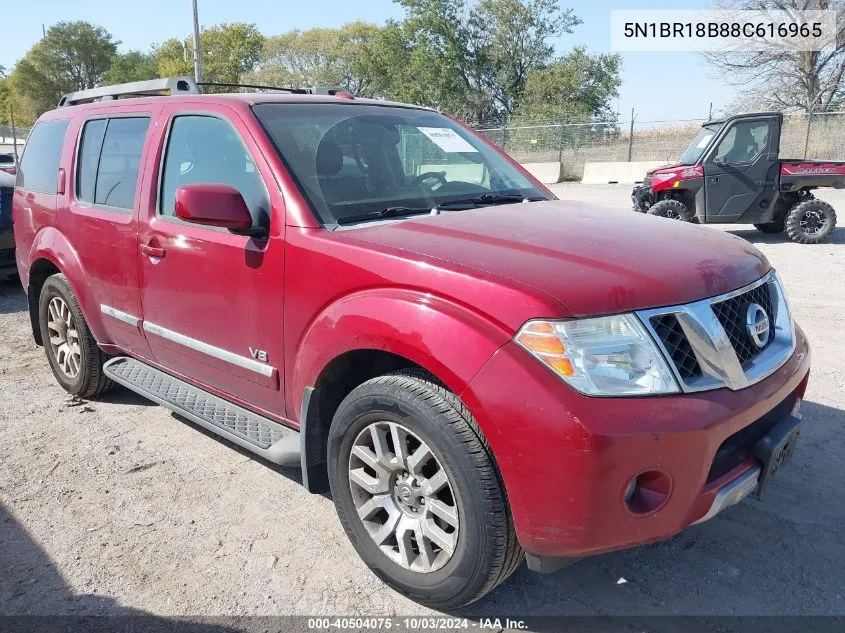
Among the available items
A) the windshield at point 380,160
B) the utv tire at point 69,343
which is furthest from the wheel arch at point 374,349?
the utv tire at point 69,343

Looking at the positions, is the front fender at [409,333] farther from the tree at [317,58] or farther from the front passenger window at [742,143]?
the tree at [317,58]

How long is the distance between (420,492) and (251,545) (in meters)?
0.99

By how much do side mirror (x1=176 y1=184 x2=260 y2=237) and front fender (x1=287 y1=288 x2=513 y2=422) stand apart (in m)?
0.56

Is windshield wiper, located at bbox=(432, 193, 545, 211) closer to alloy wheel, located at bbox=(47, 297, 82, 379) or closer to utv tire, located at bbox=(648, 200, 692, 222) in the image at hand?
alloy wheel, located at bbox=(47, 297, 82, 379)

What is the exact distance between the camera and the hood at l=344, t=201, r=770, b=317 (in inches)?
88.5

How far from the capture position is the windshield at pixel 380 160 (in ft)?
10.2

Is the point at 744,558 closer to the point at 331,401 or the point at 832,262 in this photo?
the point at 331,401

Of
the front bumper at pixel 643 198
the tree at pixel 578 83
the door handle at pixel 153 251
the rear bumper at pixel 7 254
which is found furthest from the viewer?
the tree at pixel 578 83

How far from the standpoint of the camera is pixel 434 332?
2307mm

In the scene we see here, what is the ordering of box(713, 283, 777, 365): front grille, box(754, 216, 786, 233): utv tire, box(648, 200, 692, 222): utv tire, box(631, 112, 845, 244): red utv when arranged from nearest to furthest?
box(713, 283, 777, 365): front grille < box(631, 112, 845, 244): red utv < box(648, 200, 692, 222): utv tire < box(754, 216, 786, 233): utv tire

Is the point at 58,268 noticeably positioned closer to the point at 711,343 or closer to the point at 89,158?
the point at 89,158

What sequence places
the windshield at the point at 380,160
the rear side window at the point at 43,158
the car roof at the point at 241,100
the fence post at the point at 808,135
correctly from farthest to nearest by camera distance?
1. the fence post at the point at 808,135
2. the rear side window at the point at 43,158
3. the car roof at the point at 241,100
4. the windshield at the point at 380,160

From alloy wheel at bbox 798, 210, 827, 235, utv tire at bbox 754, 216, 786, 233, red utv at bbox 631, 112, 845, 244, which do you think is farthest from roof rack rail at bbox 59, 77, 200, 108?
utv tire at bbox 754, 216, 786, 233

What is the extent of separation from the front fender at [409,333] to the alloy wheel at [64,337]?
266cm
